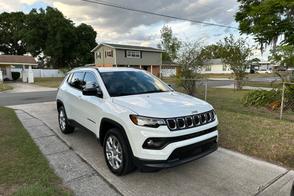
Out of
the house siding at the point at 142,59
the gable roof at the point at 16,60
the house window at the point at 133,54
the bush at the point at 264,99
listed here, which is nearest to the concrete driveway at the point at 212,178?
the bush at the point at 264,99

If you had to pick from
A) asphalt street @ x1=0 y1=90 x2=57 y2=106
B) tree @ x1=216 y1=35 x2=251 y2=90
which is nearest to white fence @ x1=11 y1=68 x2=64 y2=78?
asphalt street @ x1=0 y1=90 x2=57 y2=106

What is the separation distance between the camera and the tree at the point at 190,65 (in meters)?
12.6

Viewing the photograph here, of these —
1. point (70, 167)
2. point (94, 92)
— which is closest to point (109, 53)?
point (94, 92)

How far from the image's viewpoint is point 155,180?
363cm

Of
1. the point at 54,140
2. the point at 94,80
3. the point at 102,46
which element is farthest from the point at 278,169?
the point at 102,46

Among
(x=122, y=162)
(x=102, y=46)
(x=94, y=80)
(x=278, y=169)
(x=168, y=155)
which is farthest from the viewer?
(x=102, y=46)

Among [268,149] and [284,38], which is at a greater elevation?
[284,38]

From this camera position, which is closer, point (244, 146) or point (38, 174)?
point (38, 174)

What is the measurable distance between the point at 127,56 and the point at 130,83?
3275 cm

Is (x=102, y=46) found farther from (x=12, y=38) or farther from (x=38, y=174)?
(x=38, y=174)

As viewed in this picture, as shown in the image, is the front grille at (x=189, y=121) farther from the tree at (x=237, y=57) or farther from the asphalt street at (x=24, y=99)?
the tree at (x=237, y=57)

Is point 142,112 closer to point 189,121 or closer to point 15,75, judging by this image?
point 189,121

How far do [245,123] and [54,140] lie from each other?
202 inches

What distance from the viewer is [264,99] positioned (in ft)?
32.0
